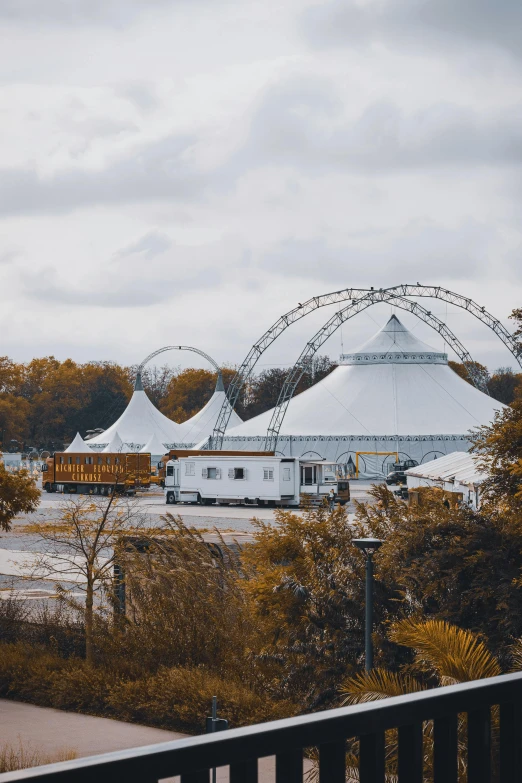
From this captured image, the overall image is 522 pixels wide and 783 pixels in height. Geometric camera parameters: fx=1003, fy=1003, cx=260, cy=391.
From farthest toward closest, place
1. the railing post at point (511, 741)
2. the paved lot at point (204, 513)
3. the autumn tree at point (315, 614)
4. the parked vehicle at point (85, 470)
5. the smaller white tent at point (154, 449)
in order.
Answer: the smaller white tent at point (154, 449) < the parked vehicle at point (85, 470) < the paved lot at point (204, 513) < the autumn tree at point (315, 614) < the railing post at point (511, 741)

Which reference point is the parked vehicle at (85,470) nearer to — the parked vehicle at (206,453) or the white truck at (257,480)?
the parked vehicle at (206,453)

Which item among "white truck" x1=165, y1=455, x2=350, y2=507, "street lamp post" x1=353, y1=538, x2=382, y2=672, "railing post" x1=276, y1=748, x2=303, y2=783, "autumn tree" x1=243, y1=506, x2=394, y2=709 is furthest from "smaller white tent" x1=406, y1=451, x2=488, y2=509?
"railing post" x1=276, y1=748, x2=303, y2=783

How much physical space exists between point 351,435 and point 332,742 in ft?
200

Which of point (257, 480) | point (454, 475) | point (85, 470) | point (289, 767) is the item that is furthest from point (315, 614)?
point (85, 470)

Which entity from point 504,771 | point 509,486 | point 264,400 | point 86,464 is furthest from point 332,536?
point 264,400

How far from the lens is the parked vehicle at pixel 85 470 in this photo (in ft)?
177

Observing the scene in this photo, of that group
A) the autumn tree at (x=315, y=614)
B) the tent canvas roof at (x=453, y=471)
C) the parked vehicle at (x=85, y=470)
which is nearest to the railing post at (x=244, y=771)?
the autumn tree at (x=315, y=614)

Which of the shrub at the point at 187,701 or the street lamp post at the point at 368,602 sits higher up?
the street lamp post at the point at 368,602

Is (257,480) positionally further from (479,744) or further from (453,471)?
(479,744)

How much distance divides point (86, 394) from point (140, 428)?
3688 centimetres

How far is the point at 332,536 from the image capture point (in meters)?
13.0

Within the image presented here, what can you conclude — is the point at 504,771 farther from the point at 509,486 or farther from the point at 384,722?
the point at 509,486

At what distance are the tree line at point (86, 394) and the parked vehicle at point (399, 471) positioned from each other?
45.8m

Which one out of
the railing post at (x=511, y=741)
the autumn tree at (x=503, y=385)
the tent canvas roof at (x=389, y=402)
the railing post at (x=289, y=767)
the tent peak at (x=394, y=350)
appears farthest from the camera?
the autumn tree at (x=503, y=385)
